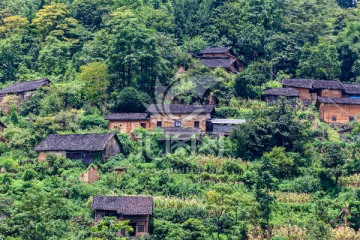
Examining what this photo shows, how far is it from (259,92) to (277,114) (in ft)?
24.3

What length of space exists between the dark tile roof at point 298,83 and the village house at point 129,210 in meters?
17.8

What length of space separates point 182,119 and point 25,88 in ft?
37.7

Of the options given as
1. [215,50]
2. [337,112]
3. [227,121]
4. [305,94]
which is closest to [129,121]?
[227,121]

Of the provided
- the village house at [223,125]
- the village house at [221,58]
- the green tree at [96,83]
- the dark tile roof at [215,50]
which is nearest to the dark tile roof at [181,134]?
the village house at [223,125]

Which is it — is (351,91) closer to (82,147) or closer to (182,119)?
(182,119)

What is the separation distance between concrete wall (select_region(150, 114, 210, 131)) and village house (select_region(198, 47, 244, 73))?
813 cm

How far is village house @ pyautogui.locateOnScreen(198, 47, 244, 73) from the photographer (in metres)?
54.2

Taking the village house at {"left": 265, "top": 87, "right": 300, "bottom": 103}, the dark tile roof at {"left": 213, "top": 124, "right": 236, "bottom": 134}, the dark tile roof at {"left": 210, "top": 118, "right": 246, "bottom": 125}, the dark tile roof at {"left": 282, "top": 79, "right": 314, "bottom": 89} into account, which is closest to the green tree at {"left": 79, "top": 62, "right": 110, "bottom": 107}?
the dark tile roof at {"left": 210, "top": 118, "right": 246, "bottom": 125}

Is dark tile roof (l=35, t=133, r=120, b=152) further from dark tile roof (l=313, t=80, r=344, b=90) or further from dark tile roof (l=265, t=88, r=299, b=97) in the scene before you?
dark tile roof (l=313, t=80, r=344, b=90)

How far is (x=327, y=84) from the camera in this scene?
51312mm

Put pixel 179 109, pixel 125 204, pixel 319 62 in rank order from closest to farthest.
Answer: pixel 125 204, pixel 179 109, pixel 319 62

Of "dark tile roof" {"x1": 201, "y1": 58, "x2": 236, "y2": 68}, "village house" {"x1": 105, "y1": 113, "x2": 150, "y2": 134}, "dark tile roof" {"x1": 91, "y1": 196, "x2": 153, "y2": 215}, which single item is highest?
"dark tile roof" {"x1": 201, "y1": 58, "x2": 236, "y2": 68}

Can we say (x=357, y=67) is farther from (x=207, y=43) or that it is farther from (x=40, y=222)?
(x=40, y=222)

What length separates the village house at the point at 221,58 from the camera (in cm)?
5422
